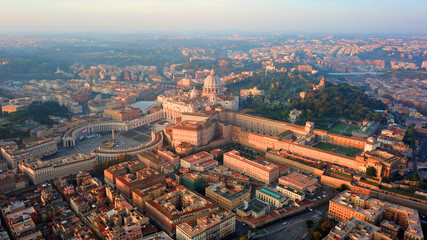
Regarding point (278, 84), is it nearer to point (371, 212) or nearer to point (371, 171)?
point (371, 171)

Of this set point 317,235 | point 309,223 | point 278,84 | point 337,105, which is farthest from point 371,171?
point 278,84

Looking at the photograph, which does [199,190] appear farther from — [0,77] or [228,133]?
[0,77]

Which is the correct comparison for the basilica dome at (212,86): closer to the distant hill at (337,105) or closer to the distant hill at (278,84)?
the distant hill at (278,84)

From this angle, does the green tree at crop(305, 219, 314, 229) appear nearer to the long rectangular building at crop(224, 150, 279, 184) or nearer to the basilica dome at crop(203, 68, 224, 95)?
the long rectangular building at crop(224, 150, 279, 184)

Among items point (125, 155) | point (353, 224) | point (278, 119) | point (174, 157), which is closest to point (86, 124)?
point (125, 155)

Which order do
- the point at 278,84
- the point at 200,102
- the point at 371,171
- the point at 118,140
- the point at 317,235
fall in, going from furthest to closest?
the point at 278,84
the point at 200,102
the point at 118,140
the point at 371,171
the point at 317,235

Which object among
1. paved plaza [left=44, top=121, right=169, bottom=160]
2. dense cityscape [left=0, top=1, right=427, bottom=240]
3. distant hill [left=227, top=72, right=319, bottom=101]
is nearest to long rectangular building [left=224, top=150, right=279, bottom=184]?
dense cityscape [left=0, top=1, right=427, bottom=240]

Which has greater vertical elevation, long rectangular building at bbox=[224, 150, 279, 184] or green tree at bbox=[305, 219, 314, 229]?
long rectangular building at bbox=[224, 150, 279, 184]

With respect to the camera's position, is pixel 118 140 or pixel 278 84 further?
pixel 278 84
